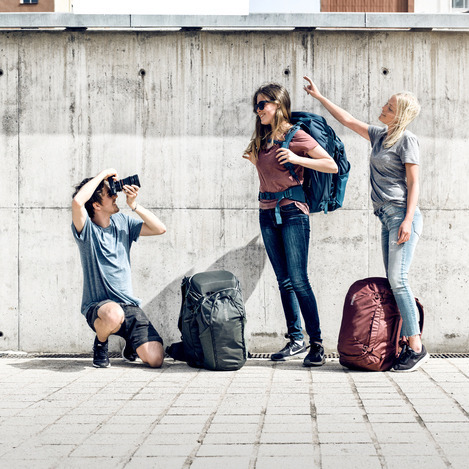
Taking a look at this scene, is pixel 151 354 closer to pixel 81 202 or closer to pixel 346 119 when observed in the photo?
pixel 81 202

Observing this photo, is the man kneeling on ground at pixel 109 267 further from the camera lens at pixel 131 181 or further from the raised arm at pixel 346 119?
the raised arm at pixel 346 119

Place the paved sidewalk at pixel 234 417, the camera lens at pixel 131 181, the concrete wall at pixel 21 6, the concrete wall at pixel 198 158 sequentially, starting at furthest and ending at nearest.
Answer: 1. the concrete wall at pixel 21 6
2. the concrete wall at pixel 198 158
3. the camera lens at pixel 131 181
4. the paved sidewalk at pixel 234 417

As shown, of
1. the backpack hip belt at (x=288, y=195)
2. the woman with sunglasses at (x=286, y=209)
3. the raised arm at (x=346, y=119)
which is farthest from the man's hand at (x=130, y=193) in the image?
the raised arm at (x=346, y=119)

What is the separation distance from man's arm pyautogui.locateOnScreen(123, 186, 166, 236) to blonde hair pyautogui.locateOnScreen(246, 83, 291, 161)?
0.94 meters

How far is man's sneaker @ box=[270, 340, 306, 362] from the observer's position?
5.84m

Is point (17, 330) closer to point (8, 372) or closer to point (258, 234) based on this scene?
point (8, 372)

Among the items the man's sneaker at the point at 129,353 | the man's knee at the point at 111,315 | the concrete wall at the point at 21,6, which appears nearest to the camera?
the man's knee at the point at 111,315

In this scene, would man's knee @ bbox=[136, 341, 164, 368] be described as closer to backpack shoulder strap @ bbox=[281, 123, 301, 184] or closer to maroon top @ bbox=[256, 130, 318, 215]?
maroon top @ bbox=[256, 130, 318, 215]

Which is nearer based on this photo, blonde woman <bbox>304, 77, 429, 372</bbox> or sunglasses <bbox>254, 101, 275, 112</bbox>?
blonde woman <bbox>304, 77, 429, 372</bbox>

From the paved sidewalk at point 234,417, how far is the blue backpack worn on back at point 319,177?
1313 millimetres

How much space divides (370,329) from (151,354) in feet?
5.51

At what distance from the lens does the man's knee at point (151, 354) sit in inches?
221

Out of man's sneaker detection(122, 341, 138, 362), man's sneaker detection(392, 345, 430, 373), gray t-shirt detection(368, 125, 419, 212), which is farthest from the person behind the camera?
man's sneaker detection(122, 341, 138, 362)

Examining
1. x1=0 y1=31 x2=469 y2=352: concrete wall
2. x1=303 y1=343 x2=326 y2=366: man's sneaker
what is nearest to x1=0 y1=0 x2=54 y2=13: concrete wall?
x1=0 y1=31 x2=469 y2=352: concrete wall
